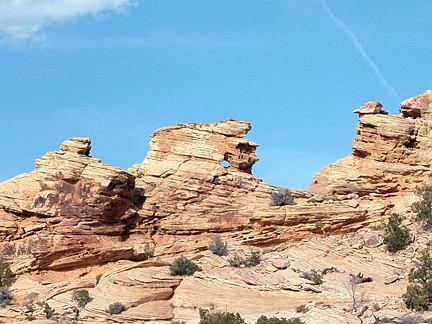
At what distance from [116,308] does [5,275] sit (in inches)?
273

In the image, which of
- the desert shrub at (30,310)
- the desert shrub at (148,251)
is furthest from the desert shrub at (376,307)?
the desert shrub at (30,310)

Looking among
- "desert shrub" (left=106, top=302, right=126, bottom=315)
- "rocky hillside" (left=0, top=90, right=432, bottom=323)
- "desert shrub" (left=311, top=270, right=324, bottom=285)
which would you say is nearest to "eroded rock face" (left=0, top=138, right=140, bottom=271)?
"rocky hillside" (left=0, top=90, right=432, bottom=323)

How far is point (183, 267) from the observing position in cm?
3681

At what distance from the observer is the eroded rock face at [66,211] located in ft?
125

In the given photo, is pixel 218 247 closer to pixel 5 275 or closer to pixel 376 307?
pixel 376 307

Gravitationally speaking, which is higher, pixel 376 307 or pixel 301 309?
pixel 376 307

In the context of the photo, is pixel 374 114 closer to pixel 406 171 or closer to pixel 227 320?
pixel 406 171

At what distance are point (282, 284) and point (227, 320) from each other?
213 inches

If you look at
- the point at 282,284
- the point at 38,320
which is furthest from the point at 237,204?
the point at 38,320

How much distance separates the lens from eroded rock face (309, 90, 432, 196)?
44344 mm

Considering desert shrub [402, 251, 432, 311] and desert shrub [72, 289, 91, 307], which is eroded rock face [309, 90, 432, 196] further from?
desert shrub [72, 289, 91, 307]

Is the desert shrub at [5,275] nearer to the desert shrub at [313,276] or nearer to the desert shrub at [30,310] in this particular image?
the desert shrub at [30,310]

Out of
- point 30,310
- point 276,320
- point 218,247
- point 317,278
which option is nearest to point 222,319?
point 276,320

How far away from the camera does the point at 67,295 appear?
3459 cm
